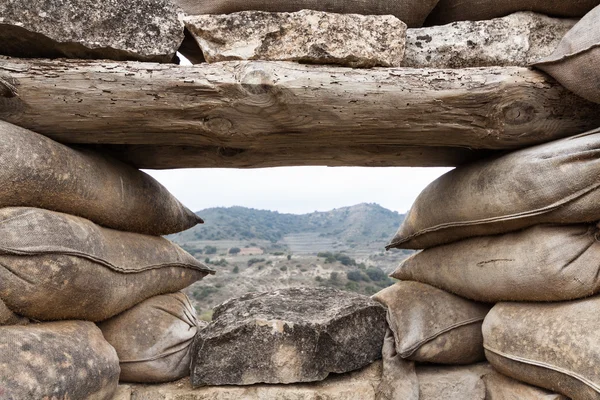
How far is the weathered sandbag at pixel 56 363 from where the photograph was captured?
167 cm

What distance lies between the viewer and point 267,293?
116 inches

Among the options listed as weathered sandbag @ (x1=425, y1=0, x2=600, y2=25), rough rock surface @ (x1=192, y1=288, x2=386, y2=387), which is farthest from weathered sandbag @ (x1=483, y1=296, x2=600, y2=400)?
weathered sandbag @ (x1=425, y1=0, x2=600, y2=25)

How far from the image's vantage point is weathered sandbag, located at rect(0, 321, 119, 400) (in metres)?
1.67

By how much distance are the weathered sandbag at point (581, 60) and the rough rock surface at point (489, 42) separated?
1.06 ft

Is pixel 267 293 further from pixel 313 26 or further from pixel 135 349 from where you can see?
pixel 313 26

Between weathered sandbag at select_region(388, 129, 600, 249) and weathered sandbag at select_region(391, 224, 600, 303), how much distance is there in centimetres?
5

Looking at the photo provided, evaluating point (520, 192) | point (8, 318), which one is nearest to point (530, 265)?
point (520, 192)

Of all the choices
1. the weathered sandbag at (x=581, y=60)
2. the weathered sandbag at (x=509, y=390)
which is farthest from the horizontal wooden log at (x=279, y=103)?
the weathered sandbag at (x=509, y=390)

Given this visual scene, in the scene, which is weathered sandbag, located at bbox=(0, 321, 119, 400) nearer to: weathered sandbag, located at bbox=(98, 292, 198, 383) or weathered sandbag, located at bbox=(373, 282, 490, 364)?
weathered sandbag, located at bbox=(98, 292, 198, 383)

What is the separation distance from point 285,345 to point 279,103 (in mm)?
1161

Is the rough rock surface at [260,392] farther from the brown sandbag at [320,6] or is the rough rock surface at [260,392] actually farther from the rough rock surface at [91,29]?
the brown sandbag at [320,6]

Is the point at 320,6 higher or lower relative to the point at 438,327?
higher

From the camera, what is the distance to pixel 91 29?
6.99ft

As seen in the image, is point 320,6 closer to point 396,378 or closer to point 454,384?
point 396,378
